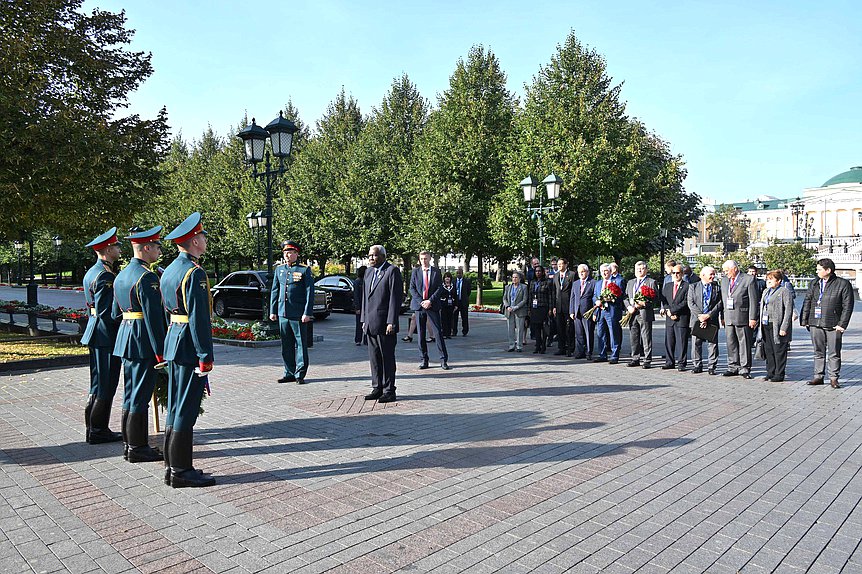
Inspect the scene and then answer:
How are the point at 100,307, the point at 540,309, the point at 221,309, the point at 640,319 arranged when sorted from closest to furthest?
the point at 100,307 → the point at 640,319 → the point at 540,309 → the point at 221,309

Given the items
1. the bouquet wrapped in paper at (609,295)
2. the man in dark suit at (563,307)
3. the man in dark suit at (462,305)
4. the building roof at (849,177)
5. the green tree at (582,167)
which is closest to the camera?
the bouquet wrapped in paper at (609,295)

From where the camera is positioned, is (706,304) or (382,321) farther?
(706,304)

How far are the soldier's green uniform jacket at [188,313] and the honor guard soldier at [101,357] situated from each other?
1543mm

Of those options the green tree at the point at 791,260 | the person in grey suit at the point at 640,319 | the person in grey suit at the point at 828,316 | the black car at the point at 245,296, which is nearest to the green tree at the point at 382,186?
the black car at the point at 245,296

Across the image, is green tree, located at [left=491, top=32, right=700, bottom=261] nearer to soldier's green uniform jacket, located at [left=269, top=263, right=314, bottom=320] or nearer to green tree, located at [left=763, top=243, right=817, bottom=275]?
soldier's green uniform jacket, located at [left=269, top=263, right=314, bottom=320]

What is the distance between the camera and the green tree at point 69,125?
1141cm

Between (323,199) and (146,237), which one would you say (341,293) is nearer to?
(323,199)

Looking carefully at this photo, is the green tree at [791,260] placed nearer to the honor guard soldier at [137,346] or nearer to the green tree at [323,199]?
the green tree at [323,199]

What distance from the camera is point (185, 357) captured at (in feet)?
16.6

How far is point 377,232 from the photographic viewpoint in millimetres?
33844

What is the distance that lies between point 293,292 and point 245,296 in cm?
1412

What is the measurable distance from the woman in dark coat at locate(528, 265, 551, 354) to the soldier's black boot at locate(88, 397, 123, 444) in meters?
9.24

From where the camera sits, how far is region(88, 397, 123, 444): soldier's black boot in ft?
20.5

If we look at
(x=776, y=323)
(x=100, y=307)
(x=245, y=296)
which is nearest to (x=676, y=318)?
(x=776, y=323)
